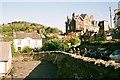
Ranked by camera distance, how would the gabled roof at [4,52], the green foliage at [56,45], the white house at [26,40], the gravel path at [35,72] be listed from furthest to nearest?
the white house at [26,40] < the green foliage at [56,45] < the gabled roof at [4,52] < the gravel path at [35,72]

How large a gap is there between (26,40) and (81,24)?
19158mm

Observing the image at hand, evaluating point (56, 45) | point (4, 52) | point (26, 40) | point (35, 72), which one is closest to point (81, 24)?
point (26, 40)

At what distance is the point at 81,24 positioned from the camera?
90812 millimetres

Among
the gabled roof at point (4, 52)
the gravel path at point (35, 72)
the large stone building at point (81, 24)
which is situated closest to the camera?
the gravel path at point (35, 72)

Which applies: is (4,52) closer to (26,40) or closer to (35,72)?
(35,72)

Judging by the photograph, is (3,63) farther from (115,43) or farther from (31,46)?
(31,46)

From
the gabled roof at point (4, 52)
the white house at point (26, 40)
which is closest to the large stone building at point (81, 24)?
the white house at point (26, 40)

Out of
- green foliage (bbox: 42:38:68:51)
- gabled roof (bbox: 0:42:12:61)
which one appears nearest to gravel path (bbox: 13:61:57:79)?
gabled roof (bbox: 0:42:12:61)

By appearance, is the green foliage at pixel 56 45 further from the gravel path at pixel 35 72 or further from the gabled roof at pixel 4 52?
the gabled roof at pixel 4 52

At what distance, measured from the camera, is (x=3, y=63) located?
42.8 meters

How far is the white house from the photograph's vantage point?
82.4 metres

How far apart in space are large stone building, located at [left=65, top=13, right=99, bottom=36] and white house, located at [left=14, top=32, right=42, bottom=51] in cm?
1314

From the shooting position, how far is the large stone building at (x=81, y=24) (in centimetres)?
9050

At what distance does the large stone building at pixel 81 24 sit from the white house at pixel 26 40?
43.1ft
